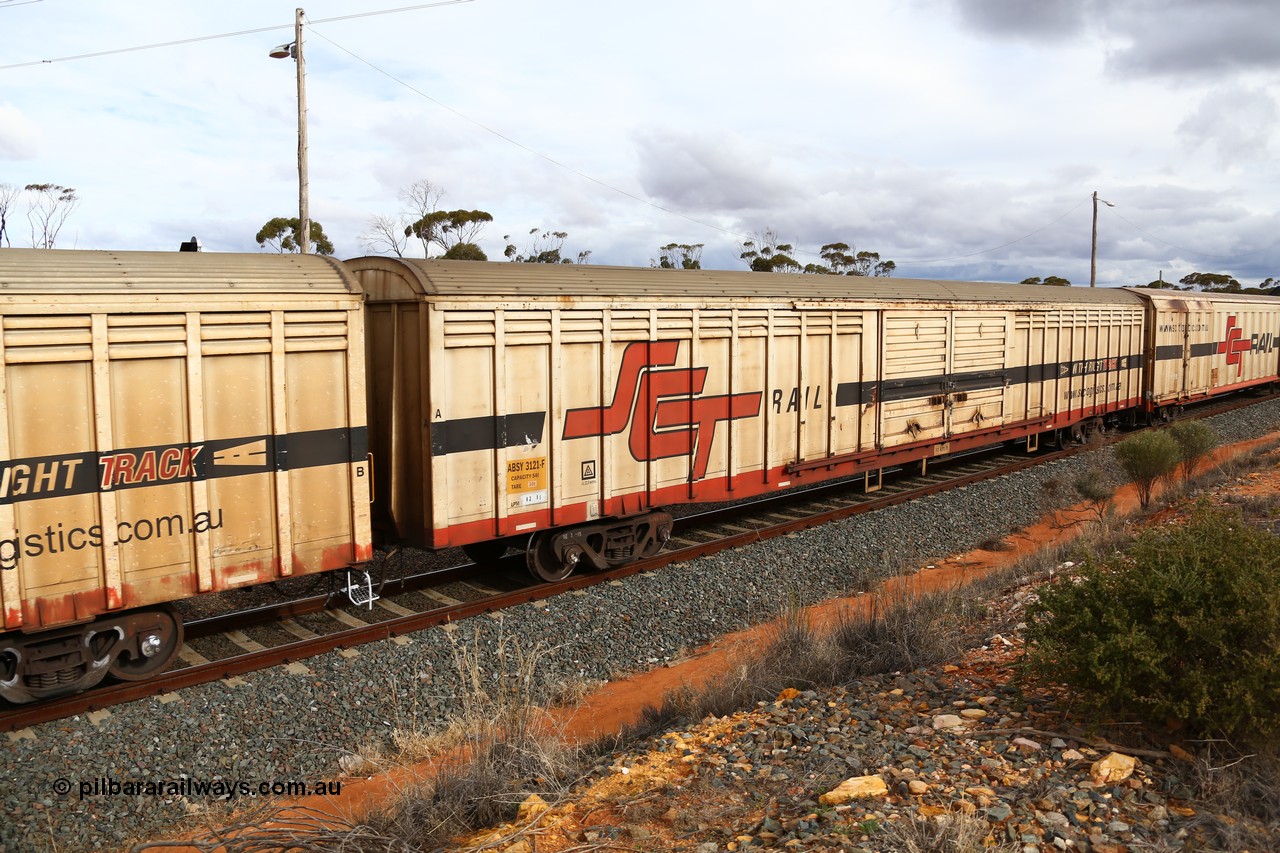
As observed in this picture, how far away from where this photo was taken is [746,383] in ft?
38.3

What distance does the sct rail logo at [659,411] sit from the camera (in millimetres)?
10148

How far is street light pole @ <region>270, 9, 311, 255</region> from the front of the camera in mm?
16484

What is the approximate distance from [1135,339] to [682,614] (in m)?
17.4

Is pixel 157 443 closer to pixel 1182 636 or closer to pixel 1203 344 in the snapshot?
pixel 1182 636

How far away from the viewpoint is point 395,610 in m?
9.11

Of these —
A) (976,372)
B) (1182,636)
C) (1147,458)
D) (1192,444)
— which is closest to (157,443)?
(1182,636)

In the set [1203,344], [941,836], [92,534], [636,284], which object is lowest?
[941,836]

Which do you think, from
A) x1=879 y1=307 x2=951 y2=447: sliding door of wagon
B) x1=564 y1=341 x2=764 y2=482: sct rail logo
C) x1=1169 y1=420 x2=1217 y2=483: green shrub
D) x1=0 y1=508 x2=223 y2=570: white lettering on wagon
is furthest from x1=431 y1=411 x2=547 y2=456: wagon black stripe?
x1=1169 y1=420 x2=1217 y2=483: green shrub

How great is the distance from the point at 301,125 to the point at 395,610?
37.3ft

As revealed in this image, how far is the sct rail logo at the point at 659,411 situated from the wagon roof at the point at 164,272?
3.11 m

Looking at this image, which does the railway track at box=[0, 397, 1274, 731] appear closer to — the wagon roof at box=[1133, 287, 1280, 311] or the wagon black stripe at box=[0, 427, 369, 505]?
the wagon black stripe at box=[0, 427, 369, 505]

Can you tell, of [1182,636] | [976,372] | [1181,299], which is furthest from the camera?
[1181,299]

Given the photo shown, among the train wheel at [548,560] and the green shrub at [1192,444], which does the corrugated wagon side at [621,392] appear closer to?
the train wheel at [548,560]

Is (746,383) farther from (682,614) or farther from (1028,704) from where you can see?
(1028,704)
